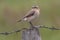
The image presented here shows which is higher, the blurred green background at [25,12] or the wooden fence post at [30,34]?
the blurred green background at [25,12]

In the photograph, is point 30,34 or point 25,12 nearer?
point 30,34

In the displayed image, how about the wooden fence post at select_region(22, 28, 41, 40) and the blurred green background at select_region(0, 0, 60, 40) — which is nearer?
the wooden fence post at select_region(22, 28, 41, 40)

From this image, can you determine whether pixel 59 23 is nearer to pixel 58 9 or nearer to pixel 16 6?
pixel 58 9

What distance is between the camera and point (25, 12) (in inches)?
488

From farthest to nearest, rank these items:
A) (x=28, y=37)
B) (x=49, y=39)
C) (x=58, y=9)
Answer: (x=58, y=9) → (x=49, y=39) → (x=28, y=37)

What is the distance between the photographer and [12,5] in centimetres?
1358

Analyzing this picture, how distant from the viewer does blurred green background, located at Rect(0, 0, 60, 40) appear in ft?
35.6

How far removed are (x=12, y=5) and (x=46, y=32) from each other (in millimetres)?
3392

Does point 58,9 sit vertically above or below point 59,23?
above

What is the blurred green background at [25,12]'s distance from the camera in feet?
35.6

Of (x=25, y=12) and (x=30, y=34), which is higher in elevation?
(x=25, y=12)

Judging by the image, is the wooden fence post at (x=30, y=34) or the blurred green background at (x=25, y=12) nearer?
the wooden fence post at (x=30, y=34)

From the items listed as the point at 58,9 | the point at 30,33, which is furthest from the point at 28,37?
the point at 58,9

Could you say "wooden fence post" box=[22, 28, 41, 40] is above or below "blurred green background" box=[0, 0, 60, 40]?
below
